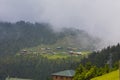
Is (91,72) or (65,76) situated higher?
(91,72)

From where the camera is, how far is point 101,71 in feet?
277

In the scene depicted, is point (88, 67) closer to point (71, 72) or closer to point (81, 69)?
point (81, 69)

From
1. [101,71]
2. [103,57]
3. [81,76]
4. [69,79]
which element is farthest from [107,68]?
[103,57]

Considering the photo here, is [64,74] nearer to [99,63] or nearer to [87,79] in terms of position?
[87,79]

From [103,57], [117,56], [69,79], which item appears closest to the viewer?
[69,79]

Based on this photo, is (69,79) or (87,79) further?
(69,79)

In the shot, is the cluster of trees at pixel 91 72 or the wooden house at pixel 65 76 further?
the wooden house at pixel 65 76

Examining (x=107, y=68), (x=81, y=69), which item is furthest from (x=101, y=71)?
(x=81, y=69)

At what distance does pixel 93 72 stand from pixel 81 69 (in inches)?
196

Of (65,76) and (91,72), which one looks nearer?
(91,72)

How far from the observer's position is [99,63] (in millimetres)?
175750

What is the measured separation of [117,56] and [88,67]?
79.4 metres

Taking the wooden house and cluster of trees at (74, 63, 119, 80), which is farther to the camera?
the wooden house

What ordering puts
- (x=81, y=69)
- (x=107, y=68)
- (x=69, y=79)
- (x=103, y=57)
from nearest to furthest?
(x=107, y=68) → (x=81, y=69) → (x=69, y=79) → (x=103, y=57)
